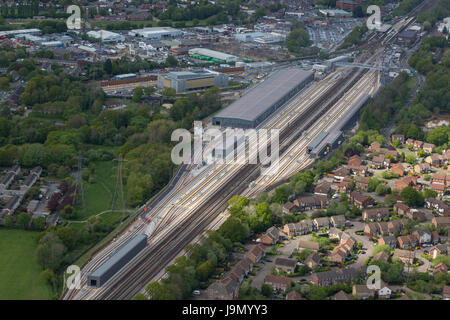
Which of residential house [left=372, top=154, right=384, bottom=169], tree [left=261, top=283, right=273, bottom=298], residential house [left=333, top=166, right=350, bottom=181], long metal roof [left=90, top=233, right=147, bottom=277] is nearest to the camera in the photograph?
tree [left=261, top=283, right=273, bottom=298]

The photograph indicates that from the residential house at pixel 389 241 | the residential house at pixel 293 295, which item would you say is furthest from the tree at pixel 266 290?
the residential house at pixel 389 241

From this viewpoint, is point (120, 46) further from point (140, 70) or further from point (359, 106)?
point (359, 106)

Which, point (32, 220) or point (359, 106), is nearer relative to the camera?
point (32, 220)

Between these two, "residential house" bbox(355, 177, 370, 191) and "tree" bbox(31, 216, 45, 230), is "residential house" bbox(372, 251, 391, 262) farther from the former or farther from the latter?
"tree" bbox(31, 216, 45, 230)

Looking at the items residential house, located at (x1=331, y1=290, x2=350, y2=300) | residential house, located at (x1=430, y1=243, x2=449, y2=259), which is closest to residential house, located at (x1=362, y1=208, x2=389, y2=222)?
residential house, located at (x1=430, y1=243, x2=449, y2=259)

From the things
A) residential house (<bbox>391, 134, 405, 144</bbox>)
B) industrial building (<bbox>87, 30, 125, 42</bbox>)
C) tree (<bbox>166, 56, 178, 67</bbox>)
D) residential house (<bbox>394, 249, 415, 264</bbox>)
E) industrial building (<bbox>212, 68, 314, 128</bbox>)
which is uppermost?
industrial building (<bbox>87, 30, 125, 42</bbox>)

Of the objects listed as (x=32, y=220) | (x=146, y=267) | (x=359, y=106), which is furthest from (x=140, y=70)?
(x=146, y=267)
